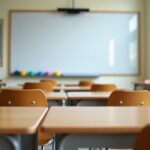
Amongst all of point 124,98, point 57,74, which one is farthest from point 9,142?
point 57,74

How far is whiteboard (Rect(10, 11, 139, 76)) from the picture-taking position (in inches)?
286

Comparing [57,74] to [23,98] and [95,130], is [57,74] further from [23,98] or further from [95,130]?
[95,130]

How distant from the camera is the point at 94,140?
3.51 feet

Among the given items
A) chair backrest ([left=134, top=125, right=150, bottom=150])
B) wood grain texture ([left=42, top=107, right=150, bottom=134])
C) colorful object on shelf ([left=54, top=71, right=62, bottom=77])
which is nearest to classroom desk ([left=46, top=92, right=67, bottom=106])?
wood grain texture ([left=42, top=107, right=150, bottom=134])

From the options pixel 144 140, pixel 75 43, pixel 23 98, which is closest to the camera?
pixel 144 140

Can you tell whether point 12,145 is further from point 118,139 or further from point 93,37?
point 93,37

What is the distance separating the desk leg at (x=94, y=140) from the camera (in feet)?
3.45

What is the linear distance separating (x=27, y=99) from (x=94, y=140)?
1.15 m

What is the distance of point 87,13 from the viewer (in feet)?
24.0

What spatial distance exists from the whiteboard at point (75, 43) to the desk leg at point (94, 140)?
6169 mm

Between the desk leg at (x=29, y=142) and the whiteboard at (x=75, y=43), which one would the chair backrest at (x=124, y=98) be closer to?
the desk leg at (x=29, y=142)

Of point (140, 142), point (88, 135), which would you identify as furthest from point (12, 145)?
point (140, 142)

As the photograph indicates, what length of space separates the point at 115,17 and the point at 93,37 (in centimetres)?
69

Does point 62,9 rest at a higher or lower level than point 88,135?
higher
